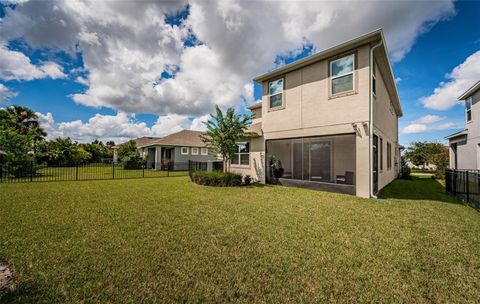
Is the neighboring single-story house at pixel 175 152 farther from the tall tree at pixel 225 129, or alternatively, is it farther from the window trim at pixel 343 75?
the window trim at pixel 343 75

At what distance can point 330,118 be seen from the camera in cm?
902

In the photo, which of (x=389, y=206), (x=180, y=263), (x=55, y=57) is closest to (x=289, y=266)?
(x=180, y=263)

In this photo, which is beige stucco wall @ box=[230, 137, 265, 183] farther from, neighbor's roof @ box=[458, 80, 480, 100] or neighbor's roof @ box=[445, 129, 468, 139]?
neighbor's roof @ box=[445, 129, 468, 139]

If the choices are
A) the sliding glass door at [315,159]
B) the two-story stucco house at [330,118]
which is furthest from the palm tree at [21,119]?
the sliding glass door at [315,159]

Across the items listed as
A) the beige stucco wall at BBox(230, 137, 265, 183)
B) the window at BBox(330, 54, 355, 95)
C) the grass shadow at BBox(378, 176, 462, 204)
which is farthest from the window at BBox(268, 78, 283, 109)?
the grass shadow at BBox(378, 176, 462, 204)

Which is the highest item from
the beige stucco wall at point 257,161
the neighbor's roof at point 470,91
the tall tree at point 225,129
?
the neighbor's roof at point 470,91

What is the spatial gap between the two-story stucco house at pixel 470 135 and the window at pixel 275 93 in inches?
464

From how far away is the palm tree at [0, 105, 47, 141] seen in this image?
23.1m

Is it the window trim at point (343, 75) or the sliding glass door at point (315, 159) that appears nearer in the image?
the window trim at point (343, 75)

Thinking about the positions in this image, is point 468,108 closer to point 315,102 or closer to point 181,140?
point 315,102

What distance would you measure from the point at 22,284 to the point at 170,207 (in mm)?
4013

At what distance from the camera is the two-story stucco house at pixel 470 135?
12.1 metres

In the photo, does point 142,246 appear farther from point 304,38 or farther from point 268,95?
point 304,38

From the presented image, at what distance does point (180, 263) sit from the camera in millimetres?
3051
